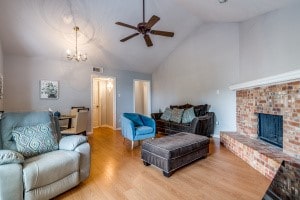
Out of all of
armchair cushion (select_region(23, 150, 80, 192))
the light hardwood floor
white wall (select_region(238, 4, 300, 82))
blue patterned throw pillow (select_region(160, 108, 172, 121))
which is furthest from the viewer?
blue patterned throw pillow (select_region(160, 108, 172, 121))

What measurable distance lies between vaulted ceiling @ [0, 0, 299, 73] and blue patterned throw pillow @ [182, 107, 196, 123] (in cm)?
242

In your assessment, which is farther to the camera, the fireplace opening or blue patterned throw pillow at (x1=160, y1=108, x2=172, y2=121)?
blue patterned throw pillow at (x1=160, y1=108, x2=172, y2=121)

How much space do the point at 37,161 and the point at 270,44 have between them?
4204 millimetres

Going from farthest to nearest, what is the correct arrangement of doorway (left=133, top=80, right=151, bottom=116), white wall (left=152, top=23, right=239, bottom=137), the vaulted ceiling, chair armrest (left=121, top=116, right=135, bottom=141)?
doorway (left=133, top=80, right=151, bottom=116)
white wall (left=152, top=23, right=239, bottom=137)
chair armrest (left=121, top=116, right=135, bottom=141)
the vaulted ceiling

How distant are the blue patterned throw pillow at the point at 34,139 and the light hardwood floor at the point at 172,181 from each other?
0.62 metres

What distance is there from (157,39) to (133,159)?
3728 millimetres

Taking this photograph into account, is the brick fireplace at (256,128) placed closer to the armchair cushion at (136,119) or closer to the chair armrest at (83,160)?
the armchair cushion at (136,119)

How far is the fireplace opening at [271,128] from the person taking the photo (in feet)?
9.17

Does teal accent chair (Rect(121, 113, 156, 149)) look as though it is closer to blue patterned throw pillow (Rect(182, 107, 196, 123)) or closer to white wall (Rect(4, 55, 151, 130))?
blue patterned throw pillow (Rect(182, 107, 196, 123))

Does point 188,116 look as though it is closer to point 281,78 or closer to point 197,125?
point 197,125

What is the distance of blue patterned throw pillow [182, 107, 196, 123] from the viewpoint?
15.1ft

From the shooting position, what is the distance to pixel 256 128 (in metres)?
3.34

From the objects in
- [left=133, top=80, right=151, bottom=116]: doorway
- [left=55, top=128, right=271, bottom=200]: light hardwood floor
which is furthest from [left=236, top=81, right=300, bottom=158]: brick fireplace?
[left=133, top=80, right=151, bottom=116]: doorway


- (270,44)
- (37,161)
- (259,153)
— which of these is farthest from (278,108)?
(37,161)
